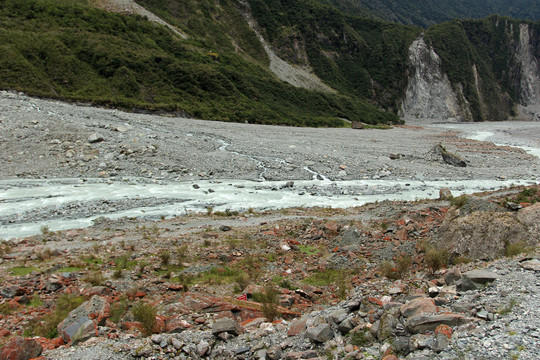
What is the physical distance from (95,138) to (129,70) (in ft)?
121

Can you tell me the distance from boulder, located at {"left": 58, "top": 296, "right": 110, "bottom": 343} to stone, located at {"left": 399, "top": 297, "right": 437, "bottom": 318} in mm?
5298

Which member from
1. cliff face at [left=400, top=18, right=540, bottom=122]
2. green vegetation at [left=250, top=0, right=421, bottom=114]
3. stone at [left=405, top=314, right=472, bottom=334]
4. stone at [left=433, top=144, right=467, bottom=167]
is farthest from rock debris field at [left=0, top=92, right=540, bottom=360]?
cliff face at [left=400, top=18, right=540, bottom=122]

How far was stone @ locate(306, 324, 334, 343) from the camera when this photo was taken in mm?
5574

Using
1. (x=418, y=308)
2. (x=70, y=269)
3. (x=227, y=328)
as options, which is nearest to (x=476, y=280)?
(x=418, y=308)

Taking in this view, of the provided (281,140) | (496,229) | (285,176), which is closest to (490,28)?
(281,140)

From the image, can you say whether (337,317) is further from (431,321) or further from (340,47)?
(340,47)

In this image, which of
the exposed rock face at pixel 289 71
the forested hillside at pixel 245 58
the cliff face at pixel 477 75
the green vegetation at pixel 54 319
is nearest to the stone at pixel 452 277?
the green vegetation at pixel 54 319

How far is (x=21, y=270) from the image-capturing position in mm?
9773

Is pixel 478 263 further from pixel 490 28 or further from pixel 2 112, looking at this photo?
pixel 490 28

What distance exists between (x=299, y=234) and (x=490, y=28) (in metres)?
203

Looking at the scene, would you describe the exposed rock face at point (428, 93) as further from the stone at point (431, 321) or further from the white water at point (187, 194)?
the stone at point (431, 321)

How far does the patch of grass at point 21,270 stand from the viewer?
9.55m

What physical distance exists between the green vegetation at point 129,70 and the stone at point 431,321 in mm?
51907

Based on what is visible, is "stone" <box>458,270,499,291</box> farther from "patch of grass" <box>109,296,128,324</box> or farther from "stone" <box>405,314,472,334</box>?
"patch of grass" <box>109,296,128,324</box>
